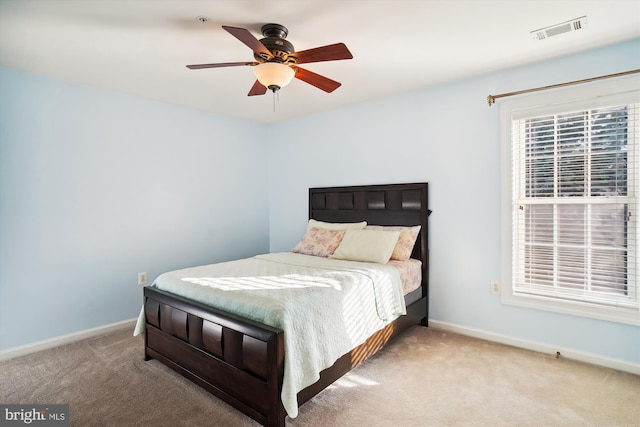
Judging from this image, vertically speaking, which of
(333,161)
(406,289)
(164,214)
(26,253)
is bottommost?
(406,289)

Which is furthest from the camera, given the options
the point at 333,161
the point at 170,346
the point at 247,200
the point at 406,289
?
the point at 247,200

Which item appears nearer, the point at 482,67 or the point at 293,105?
the point at 482,67

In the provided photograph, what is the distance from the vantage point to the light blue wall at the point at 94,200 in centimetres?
276

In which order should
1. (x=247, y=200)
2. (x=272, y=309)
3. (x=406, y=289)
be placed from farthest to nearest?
1. (x=247, y=200)
2. (x=406, y=289)
3. (x=272, y=309)

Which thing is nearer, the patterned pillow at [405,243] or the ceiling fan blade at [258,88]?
the ceiling fan blade at [258,88]

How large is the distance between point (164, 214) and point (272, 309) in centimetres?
239

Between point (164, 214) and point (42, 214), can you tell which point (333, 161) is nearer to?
point (164, 214)

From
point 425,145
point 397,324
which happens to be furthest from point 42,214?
point 425,145

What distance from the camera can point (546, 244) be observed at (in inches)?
110

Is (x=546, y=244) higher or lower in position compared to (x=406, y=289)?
higher

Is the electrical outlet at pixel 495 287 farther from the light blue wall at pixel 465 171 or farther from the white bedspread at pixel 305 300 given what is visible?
the white bedspread at pixel 305 300

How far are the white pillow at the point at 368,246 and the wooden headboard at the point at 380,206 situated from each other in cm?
34

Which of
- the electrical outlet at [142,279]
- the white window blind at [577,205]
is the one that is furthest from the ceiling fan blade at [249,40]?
the electrical outlet at [142,279]

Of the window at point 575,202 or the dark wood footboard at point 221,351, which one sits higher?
the window at point 575,202
